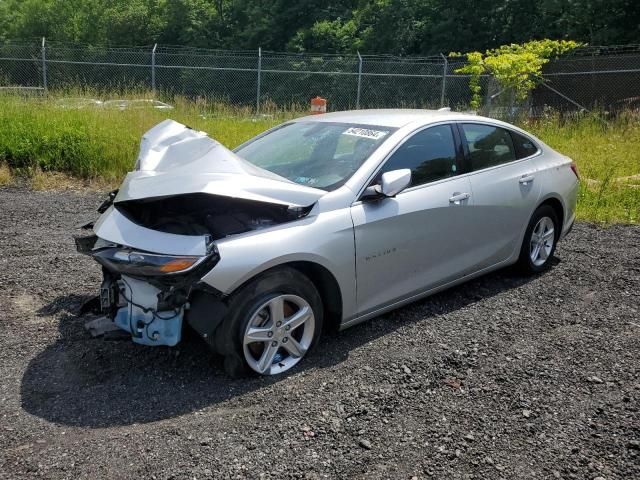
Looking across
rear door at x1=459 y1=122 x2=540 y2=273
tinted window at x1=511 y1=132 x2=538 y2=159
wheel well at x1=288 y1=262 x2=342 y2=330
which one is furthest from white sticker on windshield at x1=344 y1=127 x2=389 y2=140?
tinted window at x1=511 y1=132 x2=538 y2=159

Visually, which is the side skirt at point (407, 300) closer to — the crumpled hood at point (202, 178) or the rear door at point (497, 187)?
the rear door at point (497, 187)

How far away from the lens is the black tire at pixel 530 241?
5.36 m

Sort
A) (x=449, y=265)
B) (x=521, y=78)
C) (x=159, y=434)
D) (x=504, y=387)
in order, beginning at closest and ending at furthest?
(x=159, y=434)
(x=504, y=387)
(x=449, y=265)
(x=521, y=78)

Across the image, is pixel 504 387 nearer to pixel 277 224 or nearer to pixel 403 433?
pixel 403 433

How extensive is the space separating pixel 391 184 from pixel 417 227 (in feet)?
1.53

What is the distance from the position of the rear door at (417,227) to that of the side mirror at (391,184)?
73mm

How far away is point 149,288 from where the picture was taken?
11.4 feet

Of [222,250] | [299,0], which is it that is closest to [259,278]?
[222,250]

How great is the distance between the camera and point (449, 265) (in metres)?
4.61

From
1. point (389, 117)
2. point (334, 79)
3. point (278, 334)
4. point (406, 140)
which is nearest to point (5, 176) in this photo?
point (389, 117)

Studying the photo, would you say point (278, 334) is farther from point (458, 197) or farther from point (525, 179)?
point (525, 179)

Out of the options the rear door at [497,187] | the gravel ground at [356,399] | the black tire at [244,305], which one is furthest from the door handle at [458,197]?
the black tire at [244,305]

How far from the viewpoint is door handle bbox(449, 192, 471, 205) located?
4.54 m

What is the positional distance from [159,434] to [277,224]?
4.47ft
